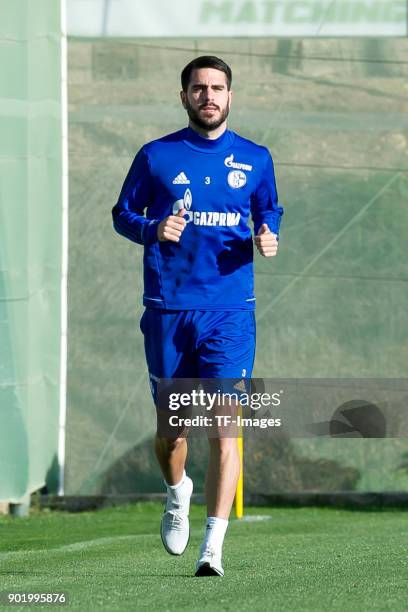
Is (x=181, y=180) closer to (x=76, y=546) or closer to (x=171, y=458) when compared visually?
(x=171, y=458)

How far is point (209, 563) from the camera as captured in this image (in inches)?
199

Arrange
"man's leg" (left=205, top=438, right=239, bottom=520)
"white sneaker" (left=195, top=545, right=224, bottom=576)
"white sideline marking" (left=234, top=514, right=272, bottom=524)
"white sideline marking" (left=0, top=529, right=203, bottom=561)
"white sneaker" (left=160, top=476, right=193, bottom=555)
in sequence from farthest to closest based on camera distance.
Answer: "white sideline marking" (left=234, top=514, right=272, bottom=524) → "white sideline marking" (left=0, top=529, right=203, bottom=561) → "white sneaker" (left=160, top=476, right=193, bottom=555) → "man's leg" (left=205, top=438, right=239, bottom=520) → "white sneaker" (left=195, top=545, right=224, bottom=576)

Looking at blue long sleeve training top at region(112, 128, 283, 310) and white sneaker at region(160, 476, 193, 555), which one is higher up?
blue long sleeve training top at region(112, 128, 283, 310)

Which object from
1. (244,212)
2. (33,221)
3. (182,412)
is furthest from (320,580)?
(33,221)

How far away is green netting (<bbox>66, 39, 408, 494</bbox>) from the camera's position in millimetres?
10531

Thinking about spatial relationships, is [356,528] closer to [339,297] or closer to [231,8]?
[339,297]

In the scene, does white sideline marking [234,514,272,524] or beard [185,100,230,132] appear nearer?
beard [185,100,230,132]

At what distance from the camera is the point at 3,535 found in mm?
8734

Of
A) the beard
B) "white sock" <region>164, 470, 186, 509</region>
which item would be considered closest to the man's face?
the beard

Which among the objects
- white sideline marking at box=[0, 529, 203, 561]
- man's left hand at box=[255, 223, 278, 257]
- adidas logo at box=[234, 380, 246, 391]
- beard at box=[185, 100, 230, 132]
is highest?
beard at box=[185, 100, 230, 132]

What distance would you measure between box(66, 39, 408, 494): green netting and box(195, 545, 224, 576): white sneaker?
5.44m

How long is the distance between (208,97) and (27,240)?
4.67 meters

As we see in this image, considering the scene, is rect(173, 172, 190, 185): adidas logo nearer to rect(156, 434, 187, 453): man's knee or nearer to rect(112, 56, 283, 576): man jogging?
rect(112, 56, 283, 576): man jogging

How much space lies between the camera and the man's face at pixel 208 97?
5.34m
